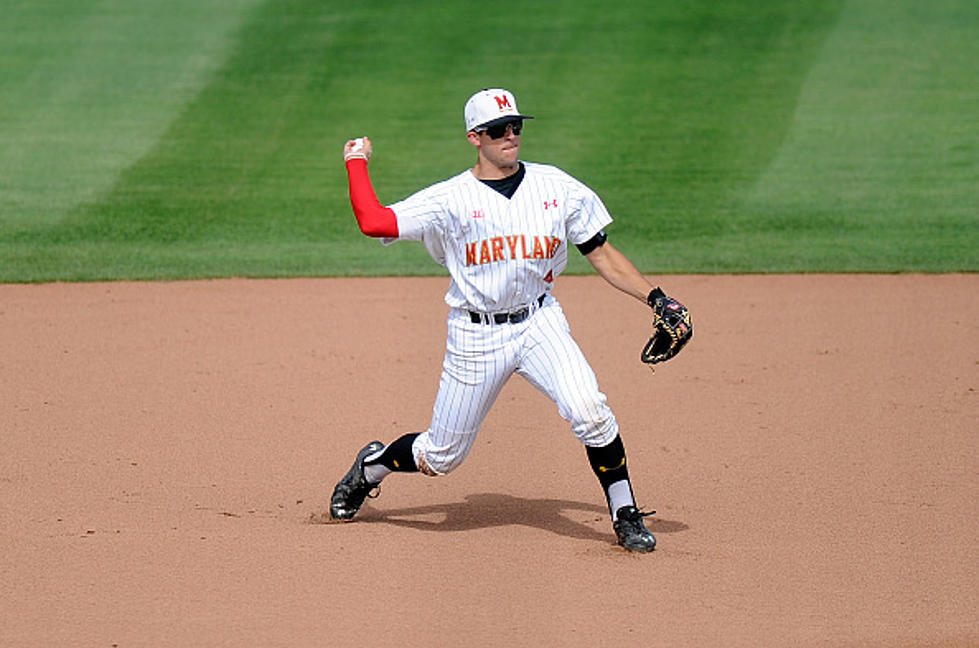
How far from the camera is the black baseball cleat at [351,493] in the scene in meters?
6.14

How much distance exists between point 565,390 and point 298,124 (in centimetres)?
1039

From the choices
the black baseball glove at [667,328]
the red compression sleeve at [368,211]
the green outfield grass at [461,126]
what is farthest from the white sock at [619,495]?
the green outfield grass at [461,126]

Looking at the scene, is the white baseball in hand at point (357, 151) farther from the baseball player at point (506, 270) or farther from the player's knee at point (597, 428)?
the player's knee at point (597, 428)

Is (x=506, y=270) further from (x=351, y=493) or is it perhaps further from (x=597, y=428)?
(x=351, y=493)

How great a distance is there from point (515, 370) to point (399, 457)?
2.20 ft

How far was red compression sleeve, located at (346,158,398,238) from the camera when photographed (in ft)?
18.2

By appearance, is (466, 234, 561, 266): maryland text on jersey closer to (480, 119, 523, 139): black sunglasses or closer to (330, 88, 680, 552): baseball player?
(330, 88, 680, 552): baseball player

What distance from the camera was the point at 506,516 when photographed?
6273mm

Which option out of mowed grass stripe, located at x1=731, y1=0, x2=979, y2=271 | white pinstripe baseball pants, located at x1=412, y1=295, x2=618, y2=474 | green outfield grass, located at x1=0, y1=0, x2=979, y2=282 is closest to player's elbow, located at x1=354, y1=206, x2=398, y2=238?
white pinstripe baseball pants, located at x1=412, y1=295, x2=618, y2=474

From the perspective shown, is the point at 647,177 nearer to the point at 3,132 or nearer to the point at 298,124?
the point at 298,124

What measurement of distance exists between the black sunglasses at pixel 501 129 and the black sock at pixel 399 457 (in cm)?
137

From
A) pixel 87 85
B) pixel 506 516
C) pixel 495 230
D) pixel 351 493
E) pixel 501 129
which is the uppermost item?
pixel 87 85

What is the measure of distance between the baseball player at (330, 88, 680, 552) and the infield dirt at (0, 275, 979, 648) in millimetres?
511

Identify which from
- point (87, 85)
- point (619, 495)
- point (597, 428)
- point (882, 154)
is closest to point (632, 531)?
point (619, 495)
